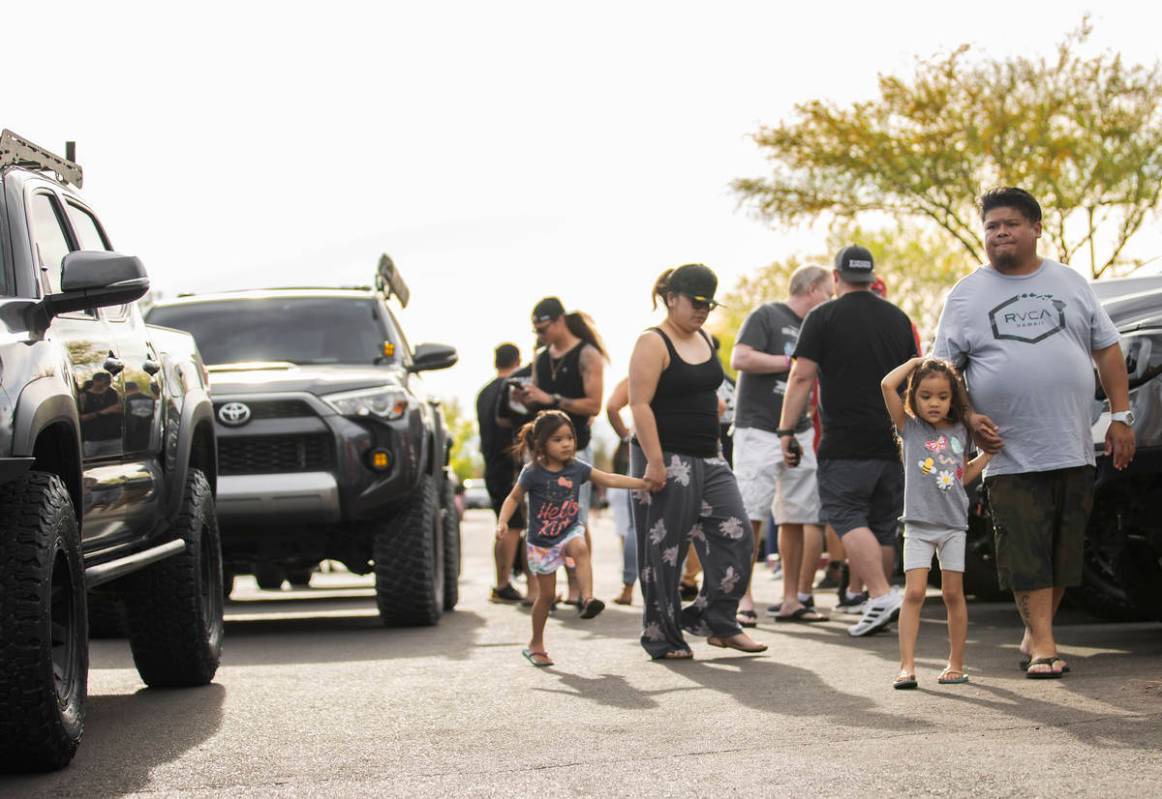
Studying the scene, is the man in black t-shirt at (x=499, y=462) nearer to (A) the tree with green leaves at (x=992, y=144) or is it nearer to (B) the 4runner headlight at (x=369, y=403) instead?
(B) the 4runner headlight at (x=369, y=403)

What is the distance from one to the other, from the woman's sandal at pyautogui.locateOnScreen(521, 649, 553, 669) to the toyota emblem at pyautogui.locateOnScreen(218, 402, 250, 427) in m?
2.66

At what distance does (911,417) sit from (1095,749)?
2264 mm

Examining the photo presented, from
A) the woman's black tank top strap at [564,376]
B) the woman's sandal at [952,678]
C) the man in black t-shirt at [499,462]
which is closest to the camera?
the woman's sandal at [952,678]

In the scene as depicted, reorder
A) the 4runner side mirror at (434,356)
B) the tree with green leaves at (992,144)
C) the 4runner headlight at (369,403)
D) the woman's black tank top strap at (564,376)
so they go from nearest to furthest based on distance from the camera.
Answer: the 4runner headlight at (369,403) → the 4runner side mirror at (434,356) → the woman's black tank top strap at (564,376) → the tree with green leaves at (992,144)

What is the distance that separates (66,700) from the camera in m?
5.43

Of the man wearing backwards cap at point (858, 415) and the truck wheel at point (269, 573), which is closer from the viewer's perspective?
the man wearing backwards cap at point (858, 415)

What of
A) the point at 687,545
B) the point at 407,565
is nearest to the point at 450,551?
the point at 407,565

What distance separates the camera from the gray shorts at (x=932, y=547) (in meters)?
7.19

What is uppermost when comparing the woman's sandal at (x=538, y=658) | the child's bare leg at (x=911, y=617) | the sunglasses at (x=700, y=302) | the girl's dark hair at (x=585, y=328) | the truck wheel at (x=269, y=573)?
the sunglasses at (x=700, y=302)

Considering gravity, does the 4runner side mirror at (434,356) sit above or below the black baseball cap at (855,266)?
below

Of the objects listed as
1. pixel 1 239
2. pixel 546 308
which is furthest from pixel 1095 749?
pixel 546 308

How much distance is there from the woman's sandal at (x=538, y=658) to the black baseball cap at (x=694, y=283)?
1756 millimetres

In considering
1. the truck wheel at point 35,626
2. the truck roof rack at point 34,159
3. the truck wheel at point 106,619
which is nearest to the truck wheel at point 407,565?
the truck wheel at point 106,619

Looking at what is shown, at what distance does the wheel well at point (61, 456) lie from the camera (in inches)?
221
